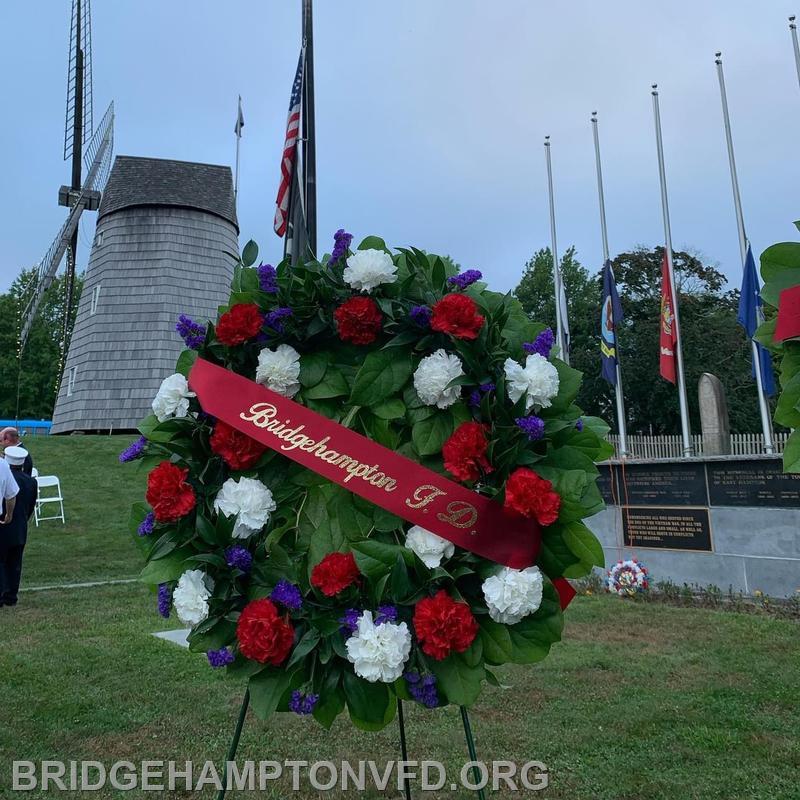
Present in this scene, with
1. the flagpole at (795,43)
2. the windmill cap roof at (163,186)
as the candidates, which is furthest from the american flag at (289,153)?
the windmill cap roof at (163,186)

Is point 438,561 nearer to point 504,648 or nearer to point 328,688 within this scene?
point 504,648

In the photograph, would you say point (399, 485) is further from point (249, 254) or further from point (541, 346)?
point (249, 254)

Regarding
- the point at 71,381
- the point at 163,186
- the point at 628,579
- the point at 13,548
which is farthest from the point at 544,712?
the point at 163,186

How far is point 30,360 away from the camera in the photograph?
A: 4222 cm

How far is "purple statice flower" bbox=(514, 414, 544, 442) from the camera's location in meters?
2.14

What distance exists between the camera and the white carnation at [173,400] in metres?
2.45

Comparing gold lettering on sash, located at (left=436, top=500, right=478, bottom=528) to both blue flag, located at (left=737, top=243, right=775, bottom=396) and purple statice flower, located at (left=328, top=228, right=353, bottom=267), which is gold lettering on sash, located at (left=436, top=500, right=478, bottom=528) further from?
blue flag, located at (left=737, top=243, right=775, bottom=396)

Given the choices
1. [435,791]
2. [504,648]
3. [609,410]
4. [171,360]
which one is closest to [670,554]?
[435,791]

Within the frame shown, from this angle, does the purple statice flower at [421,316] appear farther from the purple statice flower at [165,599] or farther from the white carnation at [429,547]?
the purple statice flower at [165,599]

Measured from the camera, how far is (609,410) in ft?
126

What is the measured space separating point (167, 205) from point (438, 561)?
26425 mm

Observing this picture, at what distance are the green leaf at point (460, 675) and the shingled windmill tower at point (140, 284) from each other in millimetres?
23285

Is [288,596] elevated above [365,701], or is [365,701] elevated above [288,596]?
[288,596]

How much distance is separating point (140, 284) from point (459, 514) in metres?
25.5
